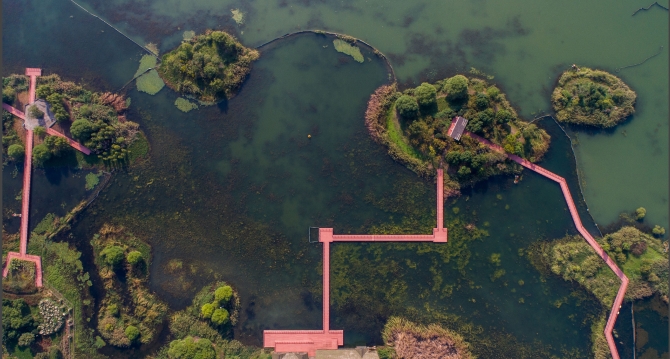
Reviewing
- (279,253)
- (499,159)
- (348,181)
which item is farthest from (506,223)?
(279,253)

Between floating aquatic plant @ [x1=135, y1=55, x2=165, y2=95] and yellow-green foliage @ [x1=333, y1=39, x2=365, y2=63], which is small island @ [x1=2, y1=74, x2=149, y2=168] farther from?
yellow-green foliage @ [x1=333, y1=39, x2=365, y2=63]

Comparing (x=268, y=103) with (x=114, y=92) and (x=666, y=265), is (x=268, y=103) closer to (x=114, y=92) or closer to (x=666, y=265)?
(x=114, y=92)

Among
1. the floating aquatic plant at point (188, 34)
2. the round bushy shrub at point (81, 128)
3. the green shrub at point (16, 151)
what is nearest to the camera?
the round bushy shrub at point (81, 128)

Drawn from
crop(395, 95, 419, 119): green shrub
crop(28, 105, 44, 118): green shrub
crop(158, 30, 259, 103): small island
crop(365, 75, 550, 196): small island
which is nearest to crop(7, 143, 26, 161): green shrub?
crop(28, 105, 44, 118): green shrub

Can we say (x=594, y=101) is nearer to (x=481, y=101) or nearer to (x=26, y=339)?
(x=481, y=101)

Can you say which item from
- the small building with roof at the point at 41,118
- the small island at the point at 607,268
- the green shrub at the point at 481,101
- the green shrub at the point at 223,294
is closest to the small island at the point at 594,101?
the green shrub at the point at 481,101

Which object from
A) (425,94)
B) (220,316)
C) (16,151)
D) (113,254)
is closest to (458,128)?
(425,94)

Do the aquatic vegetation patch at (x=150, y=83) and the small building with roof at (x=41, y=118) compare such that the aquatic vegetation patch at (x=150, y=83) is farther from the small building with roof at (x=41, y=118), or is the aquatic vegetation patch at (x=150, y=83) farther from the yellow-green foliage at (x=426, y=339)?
the yellow-green foliage at (x=426, y=339)
